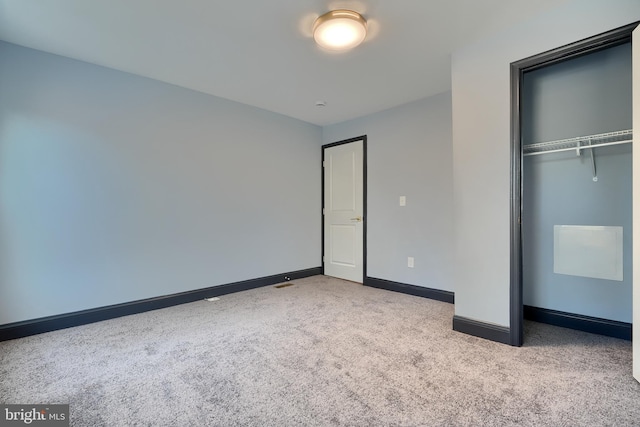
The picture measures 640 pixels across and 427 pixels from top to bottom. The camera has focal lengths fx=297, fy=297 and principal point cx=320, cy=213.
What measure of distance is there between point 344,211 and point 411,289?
1505mm

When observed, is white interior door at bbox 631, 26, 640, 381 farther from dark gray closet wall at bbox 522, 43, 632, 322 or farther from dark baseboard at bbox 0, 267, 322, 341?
dark baseboard at bbox 0, 267, 322, 341

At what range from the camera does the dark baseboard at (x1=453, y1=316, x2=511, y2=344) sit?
229 cm

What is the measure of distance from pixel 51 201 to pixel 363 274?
3.55 metres

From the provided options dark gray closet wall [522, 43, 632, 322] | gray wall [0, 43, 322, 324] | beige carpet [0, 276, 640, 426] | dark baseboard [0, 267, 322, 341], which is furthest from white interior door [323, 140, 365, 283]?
dark gray closet wall [522, 43, 632, 322]

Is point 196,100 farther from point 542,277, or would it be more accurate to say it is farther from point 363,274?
point 542,277

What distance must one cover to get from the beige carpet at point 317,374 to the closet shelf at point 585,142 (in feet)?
4.91

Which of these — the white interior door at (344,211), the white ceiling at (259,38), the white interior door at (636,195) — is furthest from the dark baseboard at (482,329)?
the white ceiling at (259,38)

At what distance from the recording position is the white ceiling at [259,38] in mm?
2008

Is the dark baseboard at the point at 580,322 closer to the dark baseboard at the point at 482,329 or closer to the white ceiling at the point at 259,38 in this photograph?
the dark baseboard at the point at 482,329

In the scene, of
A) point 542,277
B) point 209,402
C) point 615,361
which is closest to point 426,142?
point 542,277

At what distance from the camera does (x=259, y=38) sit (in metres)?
2.36

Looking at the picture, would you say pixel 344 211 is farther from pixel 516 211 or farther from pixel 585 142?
pixel 585 142

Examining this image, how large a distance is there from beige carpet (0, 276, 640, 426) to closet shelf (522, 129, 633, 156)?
1.50m

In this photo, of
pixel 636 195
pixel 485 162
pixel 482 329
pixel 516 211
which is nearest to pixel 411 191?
pixel 485 162
